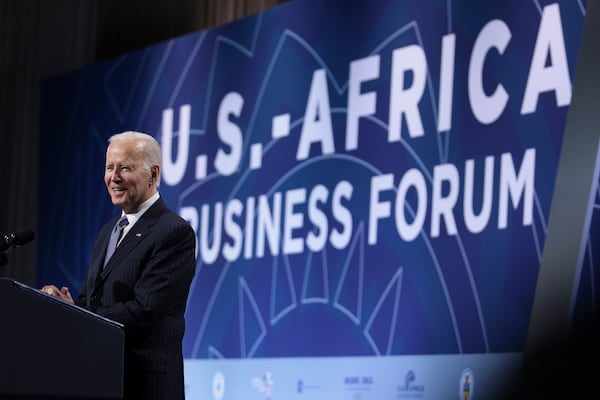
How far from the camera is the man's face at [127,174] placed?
259 cm

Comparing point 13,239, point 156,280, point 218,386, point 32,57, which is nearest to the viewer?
Answer: point 13,239

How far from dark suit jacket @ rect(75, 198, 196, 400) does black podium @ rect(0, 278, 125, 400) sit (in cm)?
20

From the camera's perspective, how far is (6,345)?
2.05 meters

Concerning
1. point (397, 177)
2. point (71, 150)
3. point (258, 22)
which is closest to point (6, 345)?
point (397, 177)

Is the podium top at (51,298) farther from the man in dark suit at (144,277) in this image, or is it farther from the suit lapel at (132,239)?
the suit lapel at (132,239)

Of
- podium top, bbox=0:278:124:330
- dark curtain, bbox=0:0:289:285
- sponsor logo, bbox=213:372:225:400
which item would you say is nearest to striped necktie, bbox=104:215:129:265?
podium top, bbox=0:278:124:330

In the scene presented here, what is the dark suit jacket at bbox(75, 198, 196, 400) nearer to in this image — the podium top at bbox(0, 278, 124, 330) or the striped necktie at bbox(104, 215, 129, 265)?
the striped necktie at bbox(104, 215, 129, 265)

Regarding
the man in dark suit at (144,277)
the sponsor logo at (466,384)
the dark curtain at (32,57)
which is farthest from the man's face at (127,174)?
the dark curtain at (32,57)

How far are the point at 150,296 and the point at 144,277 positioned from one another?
78 mm

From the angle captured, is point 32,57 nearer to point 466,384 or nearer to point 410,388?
point 410,388

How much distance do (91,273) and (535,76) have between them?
2.22m

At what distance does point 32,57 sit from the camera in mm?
7324

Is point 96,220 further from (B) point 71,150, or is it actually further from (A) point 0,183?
(A) point 0,183

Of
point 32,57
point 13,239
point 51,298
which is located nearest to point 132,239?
point 13,239
